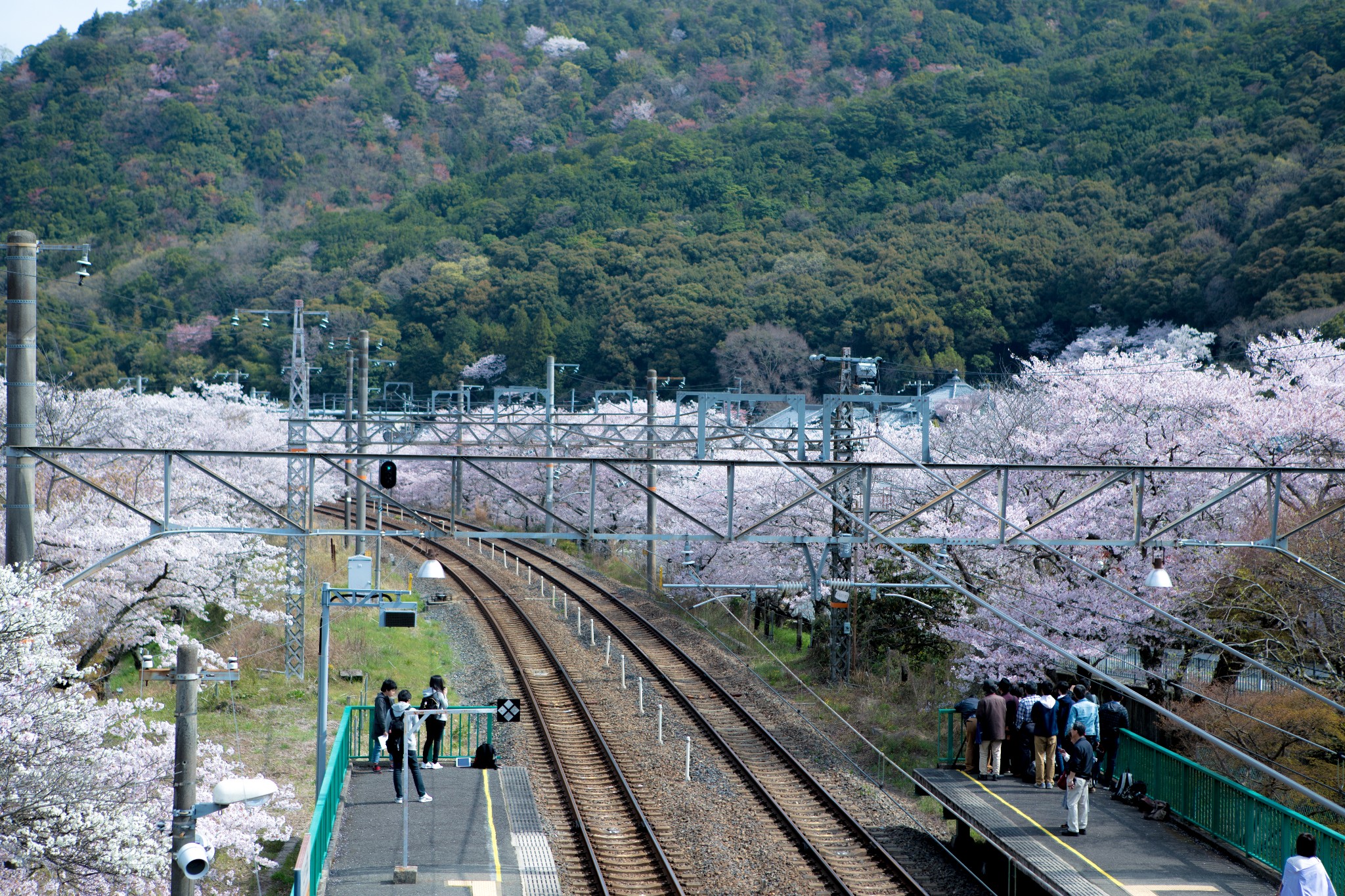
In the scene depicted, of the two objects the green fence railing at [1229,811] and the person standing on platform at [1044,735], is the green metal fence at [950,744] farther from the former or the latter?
the green fence railing at [1229,811]

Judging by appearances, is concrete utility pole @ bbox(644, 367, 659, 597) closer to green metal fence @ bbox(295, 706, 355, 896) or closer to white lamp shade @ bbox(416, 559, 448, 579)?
white lamp shade @ bbox(416, 559, 448, 579)

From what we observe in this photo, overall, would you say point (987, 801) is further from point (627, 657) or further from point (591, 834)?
point (627, 657)

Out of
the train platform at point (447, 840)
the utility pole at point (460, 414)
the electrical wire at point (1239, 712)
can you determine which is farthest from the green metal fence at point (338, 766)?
the electrical wire at point (1239, 712)

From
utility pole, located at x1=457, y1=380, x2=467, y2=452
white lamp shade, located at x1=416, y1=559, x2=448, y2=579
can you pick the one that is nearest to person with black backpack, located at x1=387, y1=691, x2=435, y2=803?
white lamp shade, located at x1=416, y1=559, x2=448, y2=579

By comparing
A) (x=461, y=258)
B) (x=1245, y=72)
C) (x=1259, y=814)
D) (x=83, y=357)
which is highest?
(x=1245, y=72)

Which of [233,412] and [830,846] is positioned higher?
[233,412]

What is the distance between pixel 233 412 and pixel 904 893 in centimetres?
3578

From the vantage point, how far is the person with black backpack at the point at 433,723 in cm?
1191

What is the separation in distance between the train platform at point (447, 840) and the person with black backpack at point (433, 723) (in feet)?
0.60

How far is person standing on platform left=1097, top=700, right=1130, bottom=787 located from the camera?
39.1ft

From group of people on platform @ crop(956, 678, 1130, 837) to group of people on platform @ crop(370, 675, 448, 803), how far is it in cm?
571

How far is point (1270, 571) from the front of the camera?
547 inches

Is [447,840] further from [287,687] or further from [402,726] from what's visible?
[287,687]

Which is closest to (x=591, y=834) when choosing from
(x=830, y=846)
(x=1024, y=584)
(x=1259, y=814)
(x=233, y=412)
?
(x=830, y=846)
